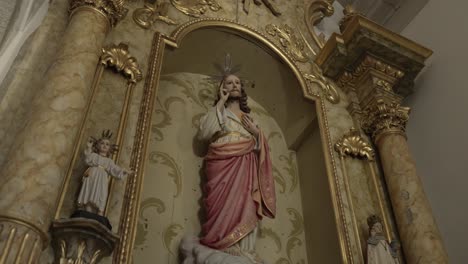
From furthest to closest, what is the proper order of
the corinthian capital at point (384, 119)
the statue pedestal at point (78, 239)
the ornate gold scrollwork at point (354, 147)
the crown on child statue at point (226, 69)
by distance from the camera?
the crown on child statue at point (226, 69)
the corinthian capital at point (384, 119)
the ornate gold scrollwork at point (354, 147)
the statue pedestal at point (78, 239)

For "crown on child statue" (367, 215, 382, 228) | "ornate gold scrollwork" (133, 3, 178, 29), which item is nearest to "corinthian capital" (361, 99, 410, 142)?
"crown on child statue" (367, 215, 382, 228)

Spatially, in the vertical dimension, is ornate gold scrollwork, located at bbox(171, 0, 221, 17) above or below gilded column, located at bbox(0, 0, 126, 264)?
above

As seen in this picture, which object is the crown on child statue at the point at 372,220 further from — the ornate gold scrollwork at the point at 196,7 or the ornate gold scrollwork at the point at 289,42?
the ornate gold scrollwork at the point at 196,7

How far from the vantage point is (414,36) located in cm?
489

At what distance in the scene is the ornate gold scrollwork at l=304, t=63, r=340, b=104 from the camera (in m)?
4.13

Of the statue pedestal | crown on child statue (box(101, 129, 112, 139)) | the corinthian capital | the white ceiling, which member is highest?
the white ceiling

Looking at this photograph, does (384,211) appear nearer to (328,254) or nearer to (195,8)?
(328,254)

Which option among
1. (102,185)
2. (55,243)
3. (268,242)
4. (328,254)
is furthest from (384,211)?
(55,243)

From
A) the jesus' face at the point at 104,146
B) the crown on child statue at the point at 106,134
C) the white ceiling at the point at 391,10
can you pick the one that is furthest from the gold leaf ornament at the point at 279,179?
the white ceiling at the point at 391,10

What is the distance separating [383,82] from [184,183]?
1.86m

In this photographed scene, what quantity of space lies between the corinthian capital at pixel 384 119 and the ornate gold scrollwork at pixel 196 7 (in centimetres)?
150

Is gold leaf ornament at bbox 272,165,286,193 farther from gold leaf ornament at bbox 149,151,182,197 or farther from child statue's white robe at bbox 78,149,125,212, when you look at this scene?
child statue's white robe at bbox 78,149,125,212

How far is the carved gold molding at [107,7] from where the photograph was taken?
→ 304 centimetres

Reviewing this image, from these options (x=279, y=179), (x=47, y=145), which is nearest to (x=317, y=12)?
(x=279, y=179)
